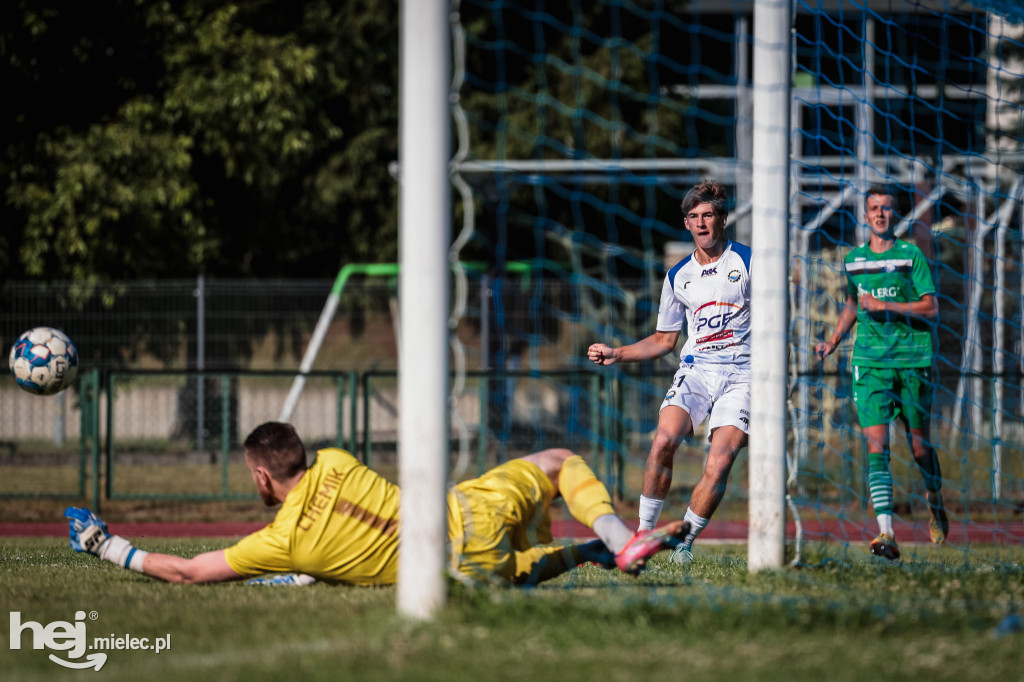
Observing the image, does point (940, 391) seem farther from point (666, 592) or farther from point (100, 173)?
point (100, 173)

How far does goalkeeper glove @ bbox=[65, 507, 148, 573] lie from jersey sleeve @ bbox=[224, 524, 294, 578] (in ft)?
1.59

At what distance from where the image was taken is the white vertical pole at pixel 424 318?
4062mm

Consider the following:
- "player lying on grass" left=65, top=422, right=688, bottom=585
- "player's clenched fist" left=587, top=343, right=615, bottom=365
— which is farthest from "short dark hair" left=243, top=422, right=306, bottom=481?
"player's clenched fist" left=587, top=343, right=615, bottom=365

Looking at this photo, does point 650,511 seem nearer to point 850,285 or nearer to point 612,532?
point 612,532

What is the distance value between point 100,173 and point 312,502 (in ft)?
39.3

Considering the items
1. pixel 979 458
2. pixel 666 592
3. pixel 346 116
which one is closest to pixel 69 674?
pixel 666 592

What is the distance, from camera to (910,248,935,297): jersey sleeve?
23.0 ft

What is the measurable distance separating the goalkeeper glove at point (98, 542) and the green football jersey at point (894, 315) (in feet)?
14.9

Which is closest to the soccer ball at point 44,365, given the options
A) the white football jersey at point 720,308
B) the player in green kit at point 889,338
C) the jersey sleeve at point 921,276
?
the white football jersey at point 720,308

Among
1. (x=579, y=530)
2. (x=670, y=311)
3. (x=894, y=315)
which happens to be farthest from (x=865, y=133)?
(x=579, y=530)

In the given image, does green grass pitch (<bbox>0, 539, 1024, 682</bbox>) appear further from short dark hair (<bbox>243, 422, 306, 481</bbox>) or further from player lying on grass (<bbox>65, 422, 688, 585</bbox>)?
short dark hair (<bbox>243, 422, 306, 481</bbox>)

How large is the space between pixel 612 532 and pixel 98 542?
2257 millimetres

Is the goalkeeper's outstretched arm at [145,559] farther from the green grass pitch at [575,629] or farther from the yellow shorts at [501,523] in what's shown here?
the yellow shorts at [501,523]

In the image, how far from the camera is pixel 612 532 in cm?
476
